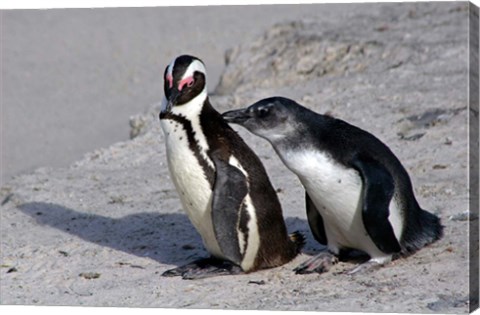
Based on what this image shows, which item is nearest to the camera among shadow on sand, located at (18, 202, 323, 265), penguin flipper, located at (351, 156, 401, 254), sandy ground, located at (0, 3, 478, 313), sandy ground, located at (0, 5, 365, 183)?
penguin flipper, located at (351, 156, 401, 254)

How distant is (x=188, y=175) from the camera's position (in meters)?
4.78

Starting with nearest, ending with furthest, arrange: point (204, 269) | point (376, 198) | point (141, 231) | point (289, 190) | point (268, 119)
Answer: point (376, 198)
point (268, 119)
point (204, 269)
point (141, 231)
point (289, 190)

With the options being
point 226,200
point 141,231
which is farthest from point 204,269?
point 141,231

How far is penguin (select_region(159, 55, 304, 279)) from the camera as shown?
186 inches

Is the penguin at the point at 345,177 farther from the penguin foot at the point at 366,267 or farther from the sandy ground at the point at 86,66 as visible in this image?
the sandy ground at the point at 86,66

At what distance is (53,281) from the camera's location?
16.9ft

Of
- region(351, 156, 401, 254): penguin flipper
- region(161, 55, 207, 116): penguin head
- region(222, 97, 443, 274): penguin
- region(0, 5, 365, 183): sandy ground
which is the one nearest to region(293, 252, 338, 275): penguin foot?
region(222, 97, 443, 274): penguin

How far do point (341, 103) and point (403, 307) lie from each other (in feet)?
9.03

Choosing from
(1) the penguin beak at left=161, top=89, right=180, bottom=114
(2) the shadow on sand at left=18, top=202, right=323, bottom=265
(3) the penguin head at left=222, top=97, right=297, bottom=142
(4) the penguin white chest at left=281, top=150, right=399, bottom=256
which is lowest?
(2) the shadow on sand at left=18, top=202, right=323, bottom=265

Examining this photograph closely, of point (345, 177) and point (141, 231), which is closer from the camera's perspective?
point (345, 177)

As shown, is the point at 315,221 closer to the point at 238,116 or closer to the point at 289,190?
the point at 238,116

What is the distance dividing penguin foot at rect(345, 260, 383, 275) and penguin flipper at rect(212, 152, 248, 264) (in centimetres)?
43

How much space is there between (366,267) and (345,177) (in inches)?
14.0

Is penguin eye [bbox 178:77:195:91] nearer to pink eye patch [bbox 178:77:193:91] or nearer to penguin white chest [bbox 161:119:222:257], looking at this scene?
pink eye patch [bbox 178:77:193:91]
